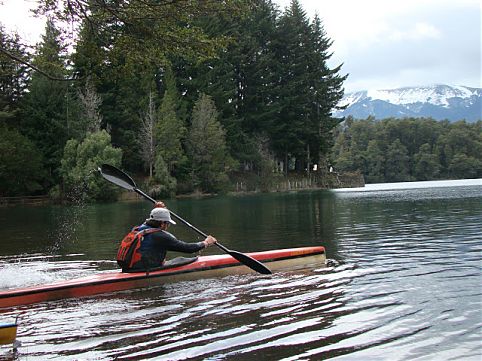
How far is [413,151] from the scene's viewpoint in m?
110

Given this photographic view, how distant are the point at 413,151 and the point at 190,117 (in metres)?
68.3

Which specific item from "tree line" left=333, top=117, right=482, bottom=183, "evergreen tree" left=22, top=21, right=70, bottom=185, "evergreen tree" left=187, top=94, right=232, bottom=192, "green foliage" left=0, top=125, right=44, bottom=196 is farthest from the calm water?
"tree line" left=333, top=117, right=482, bottom=183

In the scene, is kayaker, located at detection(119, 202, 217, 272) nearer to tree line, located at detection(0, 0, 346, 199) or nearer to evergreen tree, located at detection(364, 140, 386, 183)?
tree line, located at detection(0, 0, 346, 199)

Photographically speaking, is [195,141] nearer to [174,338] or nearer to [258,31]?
[258,31]

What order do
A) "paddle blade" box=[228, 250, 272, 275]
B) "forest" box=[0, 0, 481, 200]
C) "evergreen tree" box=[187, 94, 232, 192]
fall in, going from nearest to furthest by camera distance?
"paddle blade" box=[228, 250, 272, 275], "forest" box=[0, 0, 481, 200], "evergreen tree" box=[187, 94, 232, 192]

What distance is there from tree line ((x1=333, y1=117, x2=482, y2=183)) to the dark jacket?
97.9 metres

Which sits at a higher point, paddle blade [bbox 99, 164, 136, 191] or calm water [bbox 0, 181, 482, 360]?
paddle blade [bbox 99, 164, 136, 191]

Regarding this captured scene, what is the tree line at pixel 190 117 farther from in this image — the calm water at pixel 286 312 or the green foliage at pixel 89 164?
the calm water at pixel 286 312

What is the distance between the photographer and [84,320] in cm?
678

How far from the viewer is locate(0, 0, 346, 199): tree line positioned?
1746 inches

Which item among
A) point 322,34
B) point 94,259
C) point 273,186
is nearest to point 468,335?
point 94,259

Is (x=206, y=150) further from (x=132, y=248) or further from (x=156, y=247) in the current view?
(x=132, y=248)

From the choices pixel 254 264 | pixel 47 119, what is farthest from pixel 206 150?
pixel 254 264

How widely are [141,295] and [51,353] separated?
2798mm
